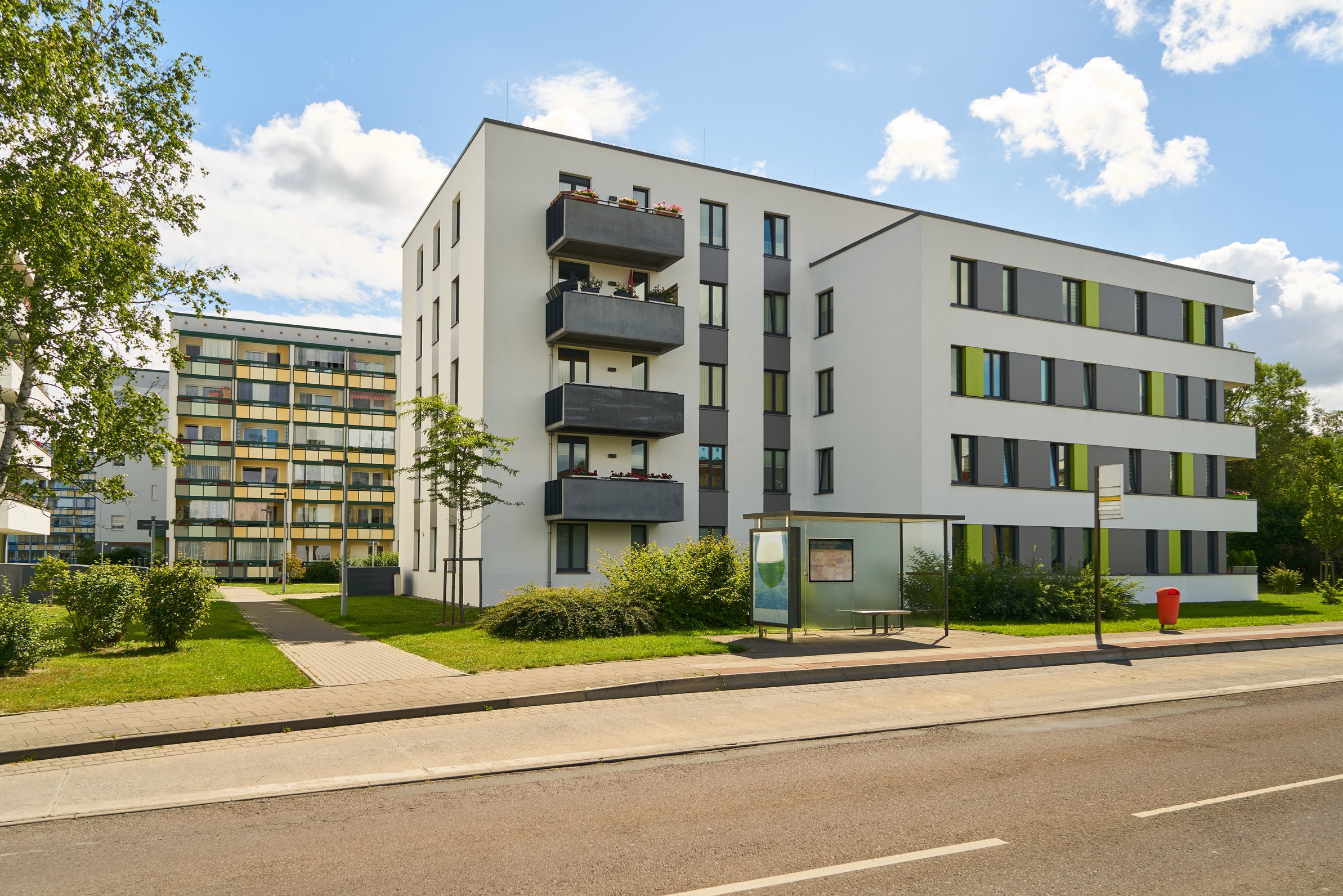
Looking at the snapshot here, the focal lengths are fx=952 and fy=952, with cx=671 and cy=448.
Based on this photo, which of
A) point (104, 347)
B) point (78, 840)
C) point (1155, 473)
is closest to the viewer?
point (78, 840)

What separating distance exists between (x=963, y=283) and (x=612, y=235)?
37.1 ft

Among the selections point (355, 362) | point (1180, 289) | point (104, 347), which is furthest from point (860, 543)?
point (355, 362)

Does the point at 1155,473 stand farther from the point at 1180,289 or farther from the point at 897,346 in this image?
the point at 897,346

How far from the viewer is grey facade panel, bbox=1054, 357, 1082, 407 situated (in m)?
32.2

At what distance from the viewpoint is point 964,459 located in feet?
98.2

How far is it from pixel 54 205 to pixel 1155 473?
1335 inches

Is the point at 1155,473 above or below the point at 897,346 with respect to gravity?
below

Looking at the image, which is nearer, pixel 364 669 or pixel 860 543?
pixel 364 669

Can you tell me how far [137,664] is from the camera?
47.4 ft

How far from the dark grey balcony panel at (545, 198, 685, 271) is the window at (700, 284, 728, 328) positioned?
200cm

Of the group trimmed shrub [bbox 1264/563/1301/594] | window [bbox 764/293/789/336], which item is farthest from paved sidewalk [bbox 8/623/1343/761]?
trimmed shrub [bbox 1264/563/1301/594]

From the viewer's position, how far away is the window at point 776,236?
113ft

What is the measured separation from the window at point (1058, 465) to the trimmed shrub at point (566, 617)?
1776cm

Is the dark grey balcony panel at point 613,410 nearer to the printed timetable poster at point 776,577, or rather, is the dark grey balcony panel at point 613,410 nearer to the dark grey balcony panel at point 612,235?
the dark grey balcony panel at point 612,235
